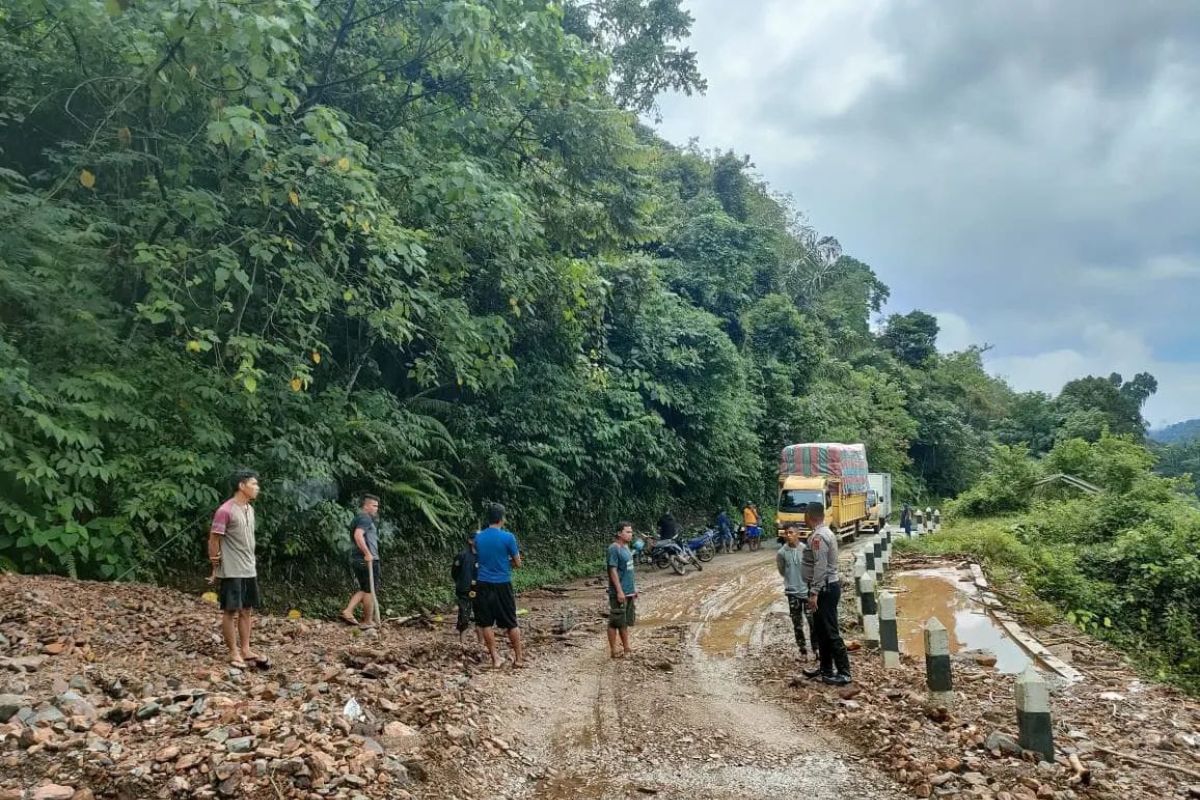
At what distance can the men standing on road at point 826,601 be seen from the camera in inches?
298

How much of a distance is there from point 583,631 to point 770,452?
2176cm

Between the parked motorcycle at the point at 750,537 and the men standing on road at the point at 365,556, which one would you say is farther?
the parked motorcycle at the point at 750,537

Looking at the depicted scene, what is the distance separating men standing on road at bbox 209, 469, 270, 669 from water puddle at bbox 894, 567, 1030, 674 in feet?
25.7

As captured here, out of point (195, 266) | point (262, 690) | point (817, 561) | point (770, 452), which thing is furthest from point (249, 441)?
point (770, 452)

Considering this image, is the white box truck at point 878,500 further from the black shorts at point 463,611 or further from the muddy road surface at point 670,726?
the black shorts at point 463,611

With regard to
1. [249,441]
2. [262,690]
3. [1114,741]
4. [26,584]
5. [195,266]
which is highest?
[195,266]

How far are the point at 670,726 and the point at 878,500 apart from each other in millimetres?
28126

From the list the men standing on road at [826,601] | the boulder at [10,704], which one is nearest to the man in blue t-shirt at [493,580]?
the men standing on road at [826,601]

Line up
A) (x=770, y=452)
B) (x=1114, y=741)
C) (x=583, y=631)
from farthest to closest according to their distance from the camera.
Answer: (x=770, y=452) → (x=583, y=631) → (x=1114, y=741)

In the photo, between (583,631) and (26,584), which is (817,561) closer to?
(583,631)

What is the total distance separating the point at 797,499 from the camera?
2278cm

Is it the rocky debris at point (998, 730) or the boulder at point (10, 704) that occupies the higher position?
the boulder at point (10, 704)

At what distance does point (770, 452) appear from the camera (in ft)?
104

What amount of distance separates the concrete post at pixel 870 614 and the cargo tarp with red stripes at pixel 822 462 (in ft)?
49.4
